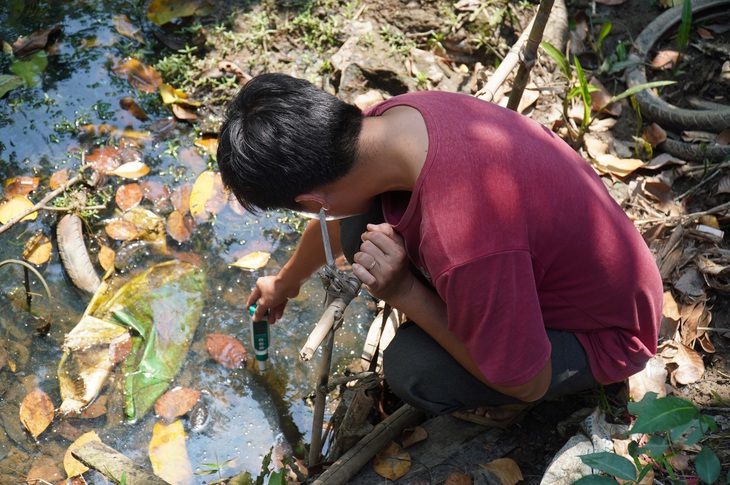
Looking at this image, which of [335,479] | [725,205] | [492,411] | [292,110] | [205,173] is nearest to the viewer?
[292,110]

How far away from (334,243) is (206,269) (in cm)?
75

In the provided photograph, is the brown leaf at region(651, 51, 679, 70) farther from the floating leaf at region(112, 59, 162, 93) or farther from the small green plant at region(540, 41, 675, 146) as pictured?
the floating leaf at region(112, 59, 162, 93)

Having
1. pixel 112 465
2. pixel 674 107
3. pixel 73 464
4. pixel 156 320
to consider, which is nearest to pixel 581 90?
pixel 674 107

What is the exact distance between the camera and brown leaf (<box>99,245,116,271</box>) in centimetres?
290

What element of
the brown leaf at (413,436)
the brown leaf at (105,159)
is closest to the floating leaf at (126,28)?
the brown leaf at (105,159)

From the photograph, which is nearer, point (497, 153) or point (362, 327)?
point (497, 153)

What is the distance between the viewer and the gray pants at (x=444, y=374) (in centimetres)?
201

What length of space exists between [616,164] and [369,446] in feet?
5.97

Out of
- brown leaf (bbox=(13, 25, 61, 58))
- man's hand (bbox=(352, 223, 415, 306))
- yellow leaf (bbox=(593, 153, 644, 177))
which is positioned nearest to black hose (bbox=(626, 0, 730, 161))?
yellow leaf (bbox=(593, 153, 644, 177))

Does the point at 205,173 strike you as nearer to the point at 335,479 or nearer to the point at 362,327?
the point at 362,327

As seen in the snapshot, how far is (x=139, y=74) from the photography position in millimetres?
3551

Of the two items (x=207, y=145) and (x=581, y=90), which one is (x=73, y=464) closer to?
(x=207, y=145)

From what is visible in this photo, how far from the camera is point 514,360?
1693 millimetres

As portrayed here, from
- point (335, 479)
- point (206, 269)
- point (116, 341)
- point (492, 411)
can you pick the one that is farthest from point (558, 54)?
point (116, 341)
